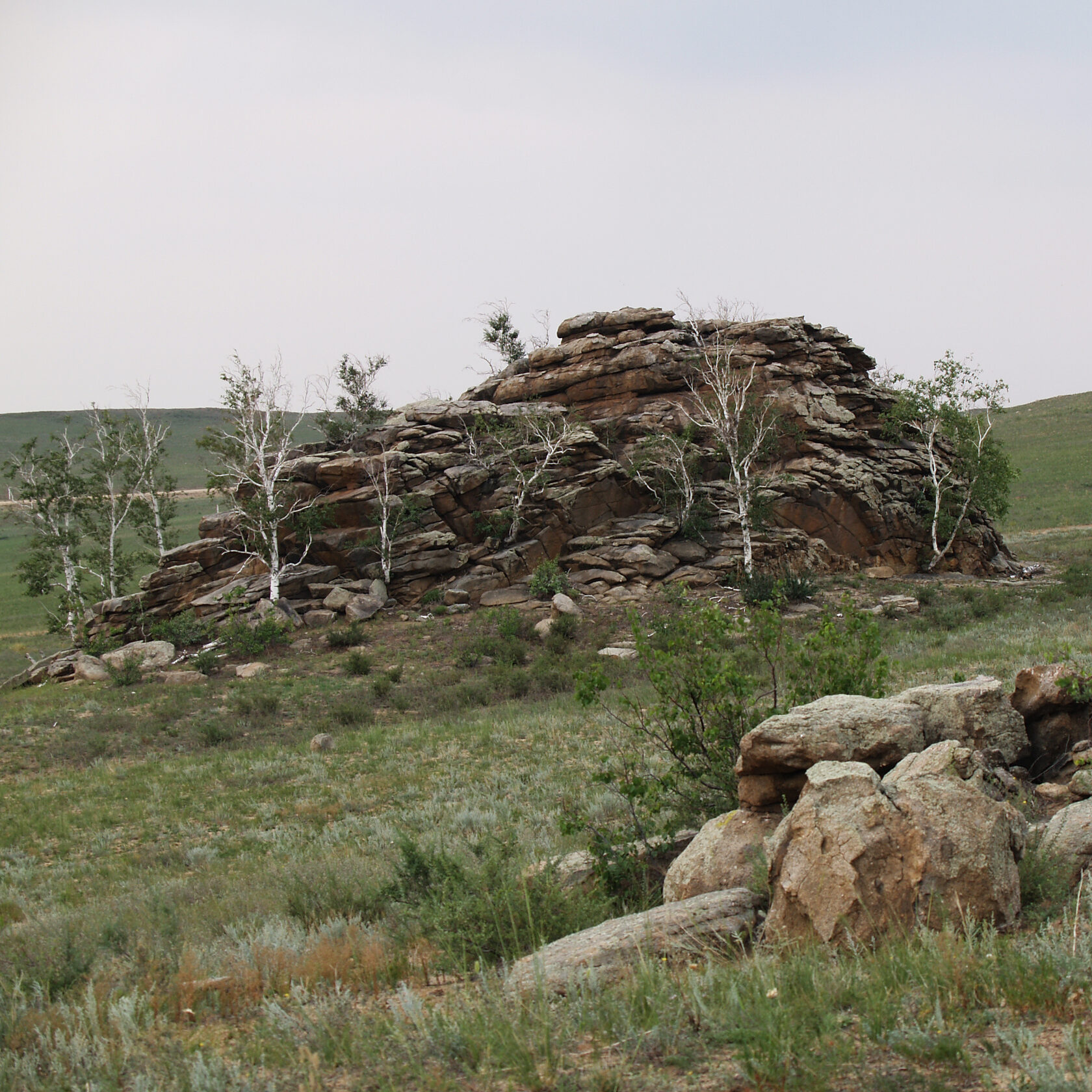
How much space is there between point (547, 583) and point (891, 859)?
24.0 metres

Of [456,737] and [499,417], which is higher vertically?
[499,417]

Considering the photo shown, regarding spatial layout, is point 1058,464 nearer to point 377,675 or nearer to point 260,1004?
point 377,675

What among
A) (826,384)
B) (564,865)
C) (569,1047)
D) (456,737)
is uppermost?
(826,384)

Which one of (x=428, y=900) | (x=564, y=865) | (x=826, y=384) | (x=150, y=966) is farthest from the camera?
(x=826, y=384)

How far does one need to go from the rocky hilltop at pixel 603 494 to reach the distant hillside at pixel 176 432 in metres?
111

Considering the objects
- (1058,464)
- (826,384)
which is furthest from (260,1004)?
(1058,464)

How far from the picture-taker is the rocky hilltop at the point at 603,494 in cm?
2975

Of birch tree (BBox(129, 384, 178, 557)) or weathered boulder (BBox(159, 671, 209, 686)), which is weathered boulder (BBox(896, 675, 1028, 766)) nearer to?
weathered boulder (BBox(159, 671, 209, 686))

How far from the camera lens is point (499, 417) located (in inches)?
1282

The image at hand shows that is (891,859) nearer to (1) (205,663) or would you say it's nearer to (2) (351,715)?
(2) (351,715)

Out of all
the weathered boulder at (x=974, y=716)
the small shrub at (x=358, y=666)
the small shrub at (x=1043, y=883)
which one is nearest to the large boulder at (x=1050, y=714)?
the weathered boulder at (x=974, y=716)

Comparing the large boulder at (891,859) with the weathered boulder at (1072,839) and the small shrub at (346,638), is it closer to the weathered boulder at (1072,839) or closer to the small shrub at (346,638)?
the weathered boulder at (1072,839)

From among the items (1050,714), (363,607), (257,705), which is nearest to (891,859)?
(1050,714)

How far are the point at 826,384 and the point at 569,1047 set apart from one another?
3483 centimetres
